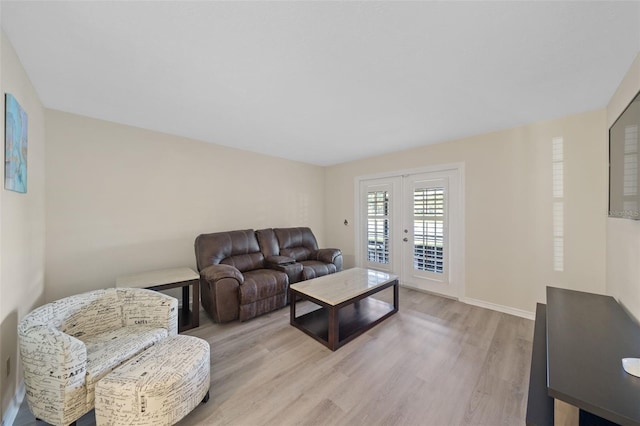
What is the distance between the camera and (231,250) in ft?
10.8

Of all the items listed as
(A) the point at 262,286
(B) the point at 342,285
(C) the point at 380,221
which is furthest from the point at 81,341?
(C) the point at 380,221

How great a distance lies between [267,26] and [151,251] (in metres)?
2.99

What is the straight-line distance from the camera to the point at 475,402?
1.56 metres

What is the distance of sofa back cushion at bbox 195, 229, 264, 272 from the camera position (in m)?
3.05

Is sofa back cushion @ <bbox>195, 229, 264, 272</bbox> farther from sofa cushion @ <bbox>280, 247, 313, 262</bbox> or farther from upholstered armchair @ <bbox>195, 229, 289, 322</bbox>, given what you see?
sofa cushion @ <bbox>280, 247, 313, 262</bbox>

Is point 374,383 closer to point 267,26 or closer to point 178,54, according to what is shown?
point 267,26

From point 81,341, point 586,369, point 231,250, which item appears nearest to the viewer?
point 586,369

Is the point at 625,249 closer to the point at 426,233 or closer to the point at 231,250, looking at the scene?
the point at 426,233

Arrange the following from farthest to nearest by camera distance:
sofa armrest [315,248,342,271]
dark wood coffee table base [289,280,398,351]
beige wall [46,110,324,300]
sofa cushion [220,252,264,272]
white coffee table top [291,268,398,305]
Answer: sofa armrest [315,248,342,271]
sofa cushion [220,252,264,272]
beige wall [46,110,324,300]
white coffee table top [291,268,398,305]
dark wood coffee table base [289,280,398,351]

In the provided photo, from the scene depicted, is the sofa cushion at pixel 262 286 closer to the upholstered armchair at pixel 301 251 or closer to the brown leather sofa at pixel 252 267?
the brown leather sofa at pixel 252 267

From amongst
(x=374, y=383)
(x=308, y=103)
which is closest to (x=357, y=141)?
(x=308, y=103)

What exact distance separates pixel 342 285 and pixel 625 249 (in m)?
2.35

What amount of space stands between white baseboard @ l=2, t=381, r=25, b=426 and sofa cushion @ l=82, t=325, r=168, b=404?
0.44 m

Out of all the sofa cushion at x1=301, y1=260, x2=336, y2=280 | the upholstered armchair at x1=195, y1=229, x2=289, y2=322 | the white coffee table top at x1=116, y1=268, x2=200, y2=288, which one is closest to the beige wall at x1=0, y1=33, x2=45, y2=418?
the white coffee table top at x1=116, y1=268, x2=200, y2=288
